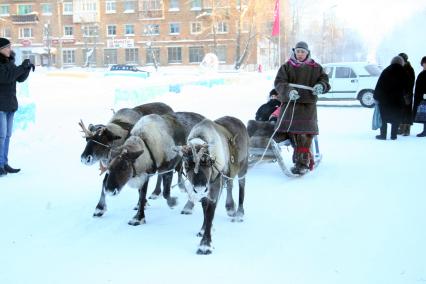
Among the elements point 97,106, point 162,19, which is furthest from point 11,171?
point 162,19

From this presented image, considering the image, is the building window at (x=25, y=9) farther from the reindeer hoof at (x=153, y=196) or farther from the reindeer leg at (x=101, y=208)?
the reindeer leg at (x=101, y=208)

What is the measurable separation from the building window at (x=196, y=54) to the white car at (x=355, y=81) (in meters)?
39.2

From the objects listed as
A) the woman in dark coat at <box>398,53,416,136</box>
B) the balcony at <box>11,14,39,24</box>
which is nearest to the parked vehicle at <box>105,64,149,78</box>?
the woman in dark coat at <box>398,53,416,136</box>

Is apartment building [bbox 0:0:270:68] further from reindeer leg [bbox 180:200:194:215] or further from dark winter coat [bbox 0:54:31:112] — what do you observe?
reindeer leg [bbox 180:200:194:215]

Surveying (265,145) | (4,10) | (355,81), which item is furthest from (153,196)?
(4,10)

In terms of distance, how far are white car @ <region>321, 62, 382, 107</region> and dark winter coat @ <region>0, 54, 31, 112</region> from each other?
1389 centimetres

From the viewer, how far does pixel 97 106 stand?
1449 cm

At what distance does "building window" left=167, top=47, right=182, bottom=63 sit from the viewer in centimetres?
5978

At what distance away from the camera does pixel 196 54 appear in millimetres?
58938

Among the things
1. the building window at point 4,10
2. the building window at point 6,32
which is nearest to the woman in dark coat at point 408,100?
the building window at point 6,32

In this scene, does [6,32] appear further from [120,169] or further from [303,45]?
[120,169]

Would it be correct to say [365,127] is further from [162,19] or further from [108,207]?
[162,19]

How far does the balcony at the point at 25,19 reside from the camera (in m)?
63.6

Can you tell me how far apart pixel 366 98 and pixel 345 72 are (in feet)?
4.43
